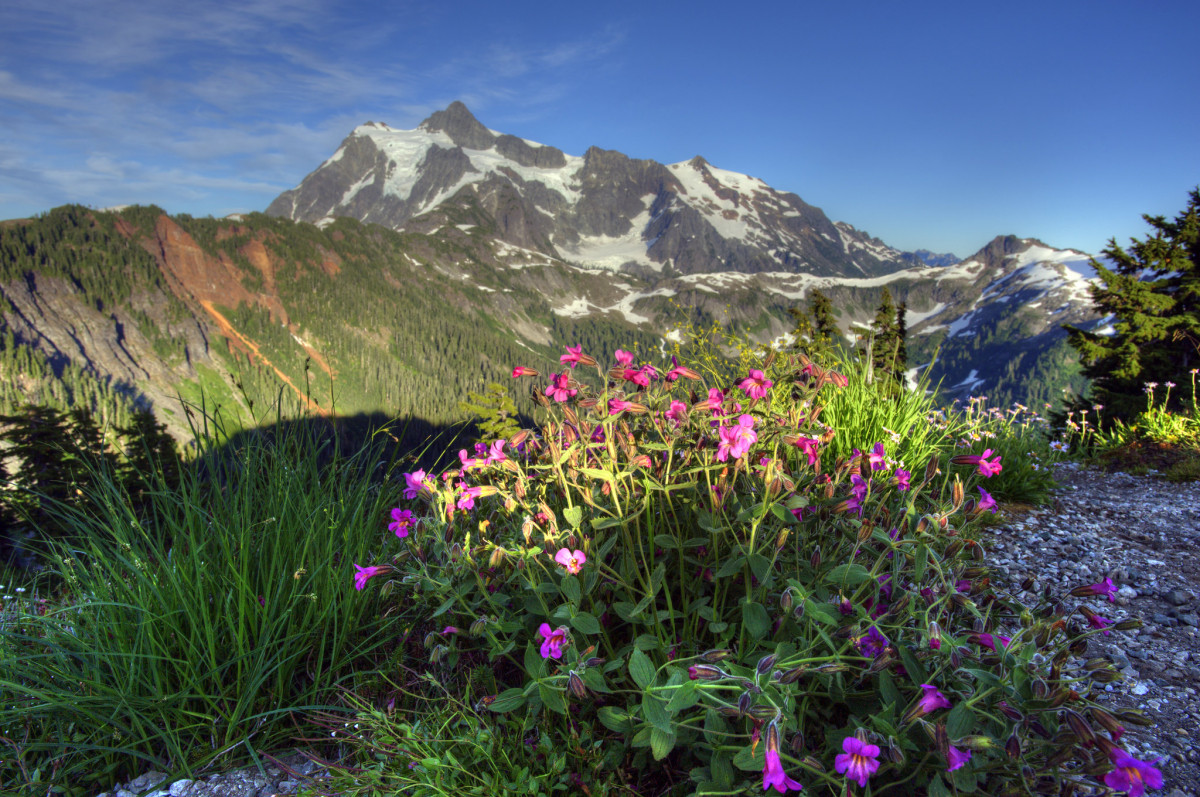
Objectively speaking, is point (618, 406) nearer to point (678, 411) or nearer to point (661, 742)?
point (678, 411)

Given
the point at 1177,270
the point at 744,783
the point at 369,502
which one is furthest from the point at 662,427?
the point at 1177,270

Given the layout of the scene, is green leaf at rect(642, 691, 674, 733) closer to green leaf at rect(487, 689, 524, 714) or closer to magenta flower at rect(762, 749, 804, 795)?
magenta flower at rect(762, 749, 804, 795)

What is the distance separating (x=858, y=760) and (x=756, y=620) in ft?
1.75

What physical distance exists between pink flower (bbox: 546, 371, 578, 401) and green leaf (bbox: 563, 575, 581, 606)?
32.4 inches

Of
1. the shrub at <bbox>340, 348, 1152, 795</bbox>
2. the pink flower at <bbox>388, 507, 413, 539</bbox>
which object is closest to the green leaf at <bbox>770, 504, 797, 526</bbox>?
the shrub at <bbox>340, 348, 1152, 795</bbox>

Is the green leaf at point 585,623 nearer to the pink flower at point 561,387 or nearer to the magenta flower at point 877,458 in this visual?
the pink flower at point 561,387

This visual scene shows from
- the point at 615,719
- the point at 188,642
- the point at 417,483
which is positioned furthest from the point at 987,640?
the point at 188,642

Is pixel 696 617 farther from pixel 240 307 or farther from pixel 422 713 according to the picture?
pixel 240 307

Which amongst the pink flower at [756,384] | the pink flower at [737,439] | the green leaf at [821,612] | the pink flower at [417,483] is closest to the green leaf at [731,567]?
the green leaf at [821,612]

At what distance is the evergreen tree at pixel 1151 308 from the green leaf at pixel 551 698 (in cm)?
2035

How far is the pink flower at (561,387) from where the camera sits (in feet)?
8.39

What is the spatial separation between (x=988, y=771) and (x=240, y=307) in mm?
222587

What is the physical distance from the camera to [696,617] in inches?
101

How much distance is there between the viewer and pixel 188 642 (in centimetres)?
259
